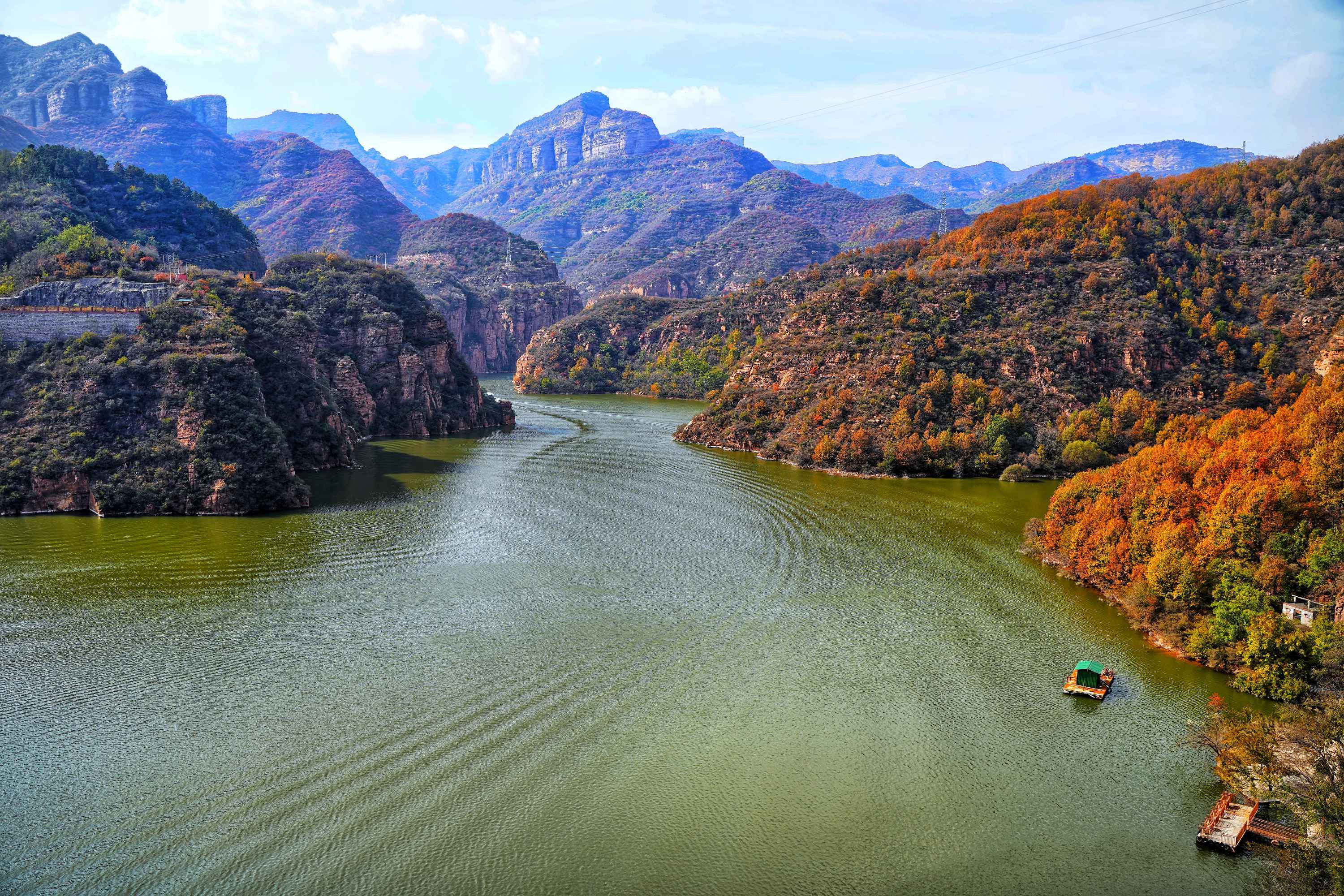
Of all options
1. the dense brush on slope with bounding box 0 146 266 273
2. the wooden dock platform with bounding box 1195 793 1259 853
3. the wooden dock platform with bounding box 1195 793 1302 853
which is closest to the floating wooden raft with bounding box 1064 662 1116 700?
the wooden dock platform with bounding box 1195 793 1259 853

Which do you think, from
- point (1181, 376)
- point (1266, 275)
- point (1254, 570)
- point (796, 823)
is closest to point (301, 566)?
point (796, 823)

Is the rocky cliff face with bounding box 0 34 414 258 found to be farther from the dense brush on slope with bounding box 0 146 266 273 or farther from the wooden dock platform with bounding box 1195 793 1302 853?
the wooden dock platform with bounding box 1195 793 1302 853

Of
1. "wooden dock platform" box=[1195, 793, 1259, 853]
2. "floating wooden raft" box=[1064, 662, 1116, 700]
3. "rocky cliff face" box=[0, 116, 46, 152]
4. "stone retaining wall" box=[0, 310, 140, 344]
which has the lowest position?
"wooden dock platform" box=[1195, 793, 1259, 853]

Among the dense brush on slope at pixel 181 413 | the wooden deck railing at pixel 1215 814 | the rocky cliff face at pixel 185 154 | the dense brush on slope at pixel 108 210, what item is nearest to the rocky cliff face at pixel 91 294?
the dense brush on slope at pixel 181 413

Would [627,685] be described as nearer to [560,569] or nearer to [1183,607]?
[560,569]

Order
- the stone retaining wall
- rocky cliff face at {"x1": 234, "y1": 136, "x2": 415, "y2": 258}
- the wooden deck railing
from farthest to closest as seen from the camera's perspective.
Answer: rocky cliff face at {"x1": 234, "y1": 136, "x2": 415, "y2": 258} < the stone retaining wall < the wooden deck railing

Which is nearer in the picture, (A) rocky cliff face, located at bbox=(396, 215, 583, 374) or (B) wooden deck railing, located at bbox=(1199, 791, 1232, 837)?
(B) wooden deck railing, located at bbox=(1199, 791, 1232, 837)

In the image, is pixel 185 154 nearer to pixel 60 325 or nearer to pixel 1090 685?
pixel 60 325
